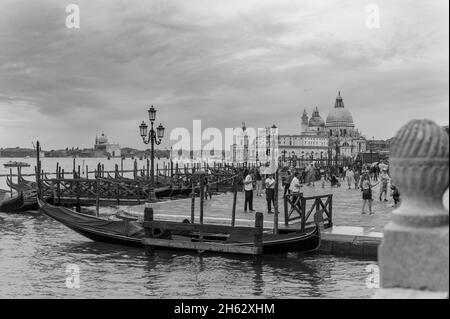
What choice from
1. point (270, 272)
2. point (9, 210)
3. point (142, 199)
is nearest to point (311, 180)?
point (142, 199)

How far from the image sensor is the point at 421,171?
2598 mm

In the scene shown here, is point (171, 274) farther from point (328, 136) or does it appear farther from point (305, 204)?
point (328, 136)

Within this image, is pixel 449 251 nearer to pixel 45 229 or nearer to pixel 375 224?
pixel 375 224

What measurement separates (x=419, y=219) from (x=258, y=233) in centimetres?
906

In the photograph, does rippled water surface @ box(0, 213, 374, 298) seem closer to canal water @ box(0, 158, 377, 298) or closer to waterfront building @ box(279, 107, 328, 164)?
canal water @ box(0, 158, 377, 298)

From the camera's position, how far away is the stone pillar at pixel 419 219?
2586mm

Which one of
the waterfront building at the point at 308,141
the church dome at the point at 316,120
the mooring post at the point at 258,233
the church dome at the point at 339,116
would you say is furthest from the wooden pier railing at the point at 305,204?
the church dome at the point at 316,120

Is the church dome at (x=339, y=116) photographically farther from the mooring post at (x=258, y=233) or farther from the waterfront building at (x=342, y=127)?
the mooring post at (x=258, y=233)

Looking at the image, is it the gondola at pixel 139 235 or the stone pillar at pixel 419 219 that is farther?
the gondola at pixel 139 235

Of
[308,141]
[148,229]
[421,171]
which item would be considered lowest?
[148,229]

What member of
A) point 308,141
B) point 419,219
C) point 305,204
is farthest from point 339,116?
point 419,219

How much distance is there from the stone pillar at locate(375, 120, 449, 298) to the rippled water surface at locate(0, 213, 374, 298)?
6.69 m
